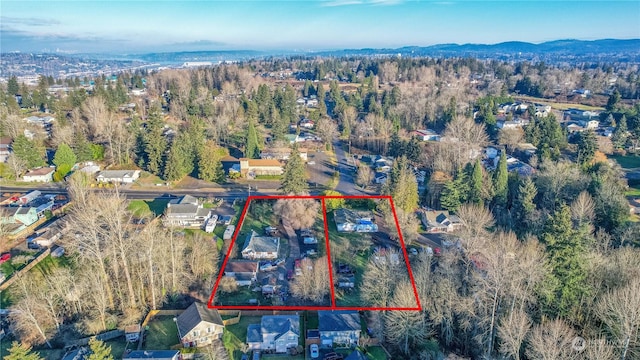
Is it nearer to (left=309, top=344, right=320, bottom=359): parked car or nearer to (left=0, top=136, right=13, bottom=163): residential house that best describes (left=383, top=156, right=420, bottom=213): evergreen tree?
(left=309, top=344, right=320, bottom=359): parked car

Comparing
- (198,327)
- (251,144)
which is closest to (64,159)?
(251,144)

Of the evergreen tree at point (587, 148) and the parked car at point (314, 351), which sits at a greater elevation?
the evergreen tree at point (587, 148)

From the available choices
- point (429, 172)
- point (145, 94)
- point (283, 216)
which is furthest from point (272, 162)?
point (145, 94)

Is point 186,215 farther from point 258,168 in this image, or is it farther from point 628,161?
point 628,161

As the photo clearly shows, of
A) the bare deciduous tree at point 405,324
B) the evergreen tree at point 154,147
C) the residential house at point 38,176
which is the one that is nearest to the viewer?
the bare deciduous tree at point 405,324

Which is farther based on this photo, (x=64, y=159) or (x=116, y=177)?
(x=64, y=159)

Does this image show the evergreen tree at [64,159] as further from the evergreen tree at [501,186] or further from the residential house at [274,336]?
the evergreen tree at [501,186]

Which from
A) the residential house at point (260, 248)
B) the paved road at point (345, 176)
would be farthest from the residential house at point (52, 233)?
the paved road at point (345, 176)
